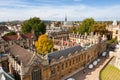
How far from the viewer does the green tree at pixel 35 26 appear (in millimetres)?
66375

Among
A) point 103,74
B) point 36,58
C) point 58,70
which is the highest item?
point 36,58

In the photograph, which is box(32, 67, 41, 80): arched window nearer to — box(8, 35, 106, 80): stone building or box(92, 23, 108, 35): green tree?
box(8, 35, 106, 80): stone building

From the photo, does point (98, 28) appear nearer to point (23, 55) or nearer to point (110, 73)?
point (110, 73)

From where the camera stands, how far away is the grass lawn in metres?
33.6

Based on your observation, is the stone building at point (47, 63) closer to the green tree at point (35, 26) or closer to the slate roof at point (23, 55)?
the slate roof at point (23, 55)

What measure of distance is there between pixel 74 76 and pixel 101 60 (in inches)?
534

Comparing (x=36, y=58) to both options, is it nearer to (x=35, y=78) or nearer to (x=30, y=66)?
(x=30, y=66)

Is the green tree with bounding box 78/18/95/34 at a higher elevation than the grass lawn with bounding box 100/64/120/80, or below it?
higher

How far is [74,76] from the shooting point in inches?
1346

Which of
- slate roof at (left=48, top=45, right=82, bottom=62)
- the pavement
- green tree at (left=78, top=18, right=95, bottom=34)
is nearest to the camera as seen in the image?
slate roof at (left=48, top=45, right=82, bottom=62)

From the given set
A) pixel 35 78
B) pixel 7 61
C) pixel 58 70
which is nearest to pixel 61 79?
pixel 58 70

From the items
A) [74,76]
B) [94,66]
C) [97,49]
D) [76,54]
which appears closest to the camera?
[74,76]

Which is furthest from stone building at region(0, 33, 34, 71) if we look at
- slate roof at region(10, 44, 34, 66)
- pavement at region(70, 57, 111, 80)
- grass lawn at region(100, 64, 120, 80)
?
grass lawn at region(100, 64, 120, 80)

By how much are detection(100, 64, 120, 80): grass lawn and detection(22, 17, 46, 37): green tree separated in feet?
117
